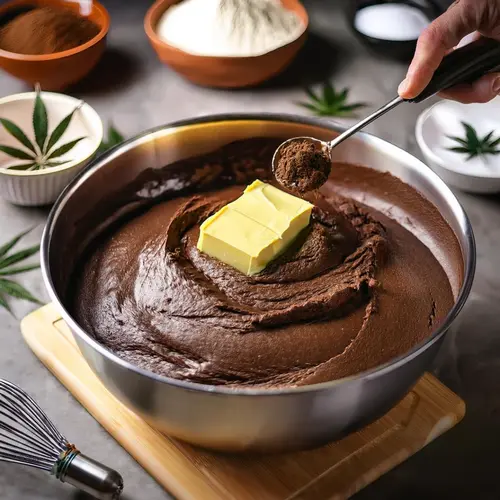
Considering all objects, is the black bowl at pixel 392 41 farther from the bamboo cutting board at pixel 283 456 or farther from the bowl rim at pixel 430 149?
the bamboo cutting board at pixel 283 456

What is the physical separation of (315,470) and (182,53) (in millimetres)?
1445

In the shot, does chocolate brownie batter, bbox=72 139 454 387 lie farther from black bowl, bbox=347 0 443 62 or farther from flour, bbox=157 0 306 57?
black bowl, bbox=347 0 443 62

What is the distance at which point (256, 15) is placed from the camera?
2469 mm

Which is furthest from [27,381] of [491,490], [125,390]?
[491,490]

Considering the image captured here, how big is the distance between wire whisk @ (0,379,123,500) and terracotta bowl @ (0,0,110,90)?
3.80 ft

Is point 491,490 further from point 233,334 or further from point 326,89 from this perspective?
point 326,89

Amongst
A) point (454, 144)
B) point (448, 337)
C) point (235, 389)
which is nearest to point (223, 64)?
point (454, 144)

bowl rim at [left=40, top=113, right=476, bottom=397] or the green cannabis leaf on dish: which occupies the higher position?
bowl rim at [left=40, top=113, right=476, bottom=397]

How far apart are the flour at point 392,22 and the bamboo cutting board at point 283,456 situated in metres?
1.45

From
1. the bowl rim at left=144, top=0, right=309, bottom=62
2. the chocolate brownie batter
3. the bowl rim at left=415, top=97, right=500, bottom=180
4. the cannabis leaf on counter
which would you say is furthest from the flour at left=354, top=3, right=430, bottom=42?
the cannabis leaf on counter

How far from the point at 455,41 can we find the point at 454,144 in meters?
0.58

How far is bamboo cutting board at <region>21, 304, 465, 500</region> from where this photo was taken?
138cm

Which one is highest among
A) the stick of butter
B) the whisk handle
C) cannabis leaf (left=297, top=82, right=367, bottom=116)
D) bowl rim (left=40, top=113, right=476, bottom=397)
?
bowl rim (left=40, top=113, right=476, bottom=397)

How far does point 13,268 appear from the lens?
191 cm
